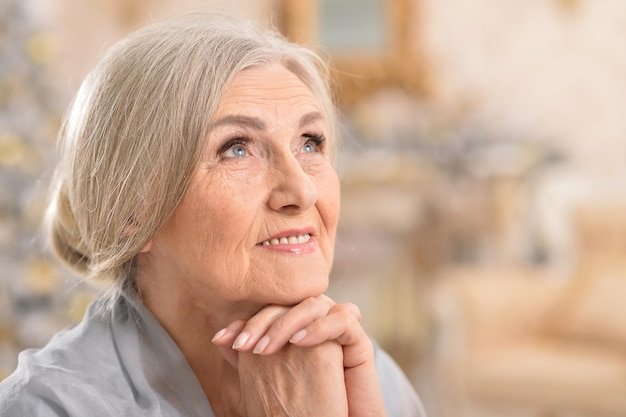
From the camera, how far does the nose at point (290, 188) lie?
117 centimetres

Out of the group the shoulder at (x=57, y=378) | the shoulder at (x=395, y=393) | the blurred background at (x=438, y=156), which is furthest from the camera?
the blurred background at (x=438, y=156)

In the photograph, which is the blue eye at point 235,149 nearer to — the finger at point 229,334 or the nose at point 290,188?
the nose at point 290,188

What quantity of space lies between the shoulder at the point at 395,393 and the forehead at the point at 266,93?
500mm

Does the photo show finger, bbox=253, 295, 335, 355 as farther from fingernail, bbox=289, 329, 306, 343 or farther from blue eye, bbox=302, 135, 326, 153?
blue eye, bbox=302, 135, 326, 153

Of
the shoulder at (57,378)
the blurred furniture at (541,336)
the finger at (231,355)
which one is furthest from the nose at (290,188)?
the blurred furniture at (541,336)

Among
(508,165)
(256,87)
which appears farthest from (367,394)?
(508,165)

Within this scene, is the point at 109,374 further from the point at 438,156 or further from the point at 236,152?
the point at 438,156

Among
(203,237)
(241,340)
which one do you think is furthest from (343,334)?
(203,237)

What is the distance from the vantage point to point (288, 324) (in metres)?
1.14

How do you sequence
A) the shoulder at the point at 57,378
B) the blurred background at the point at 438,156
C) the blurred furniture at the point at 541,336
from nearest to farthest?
the shoulder at the point at 57,378, the blurred furniture at the point at 541,336, the blurred background at the point at 438,156

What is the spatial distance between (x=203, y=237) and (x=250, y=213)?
8 centimetres

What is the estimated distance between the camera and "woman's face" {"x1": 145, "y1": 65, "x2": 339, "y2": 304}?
116cm

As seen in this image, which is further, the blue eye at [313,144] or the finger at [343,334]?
the blue eye at [313,144]

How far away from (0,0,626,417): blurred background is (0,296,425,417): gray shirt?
235cm
